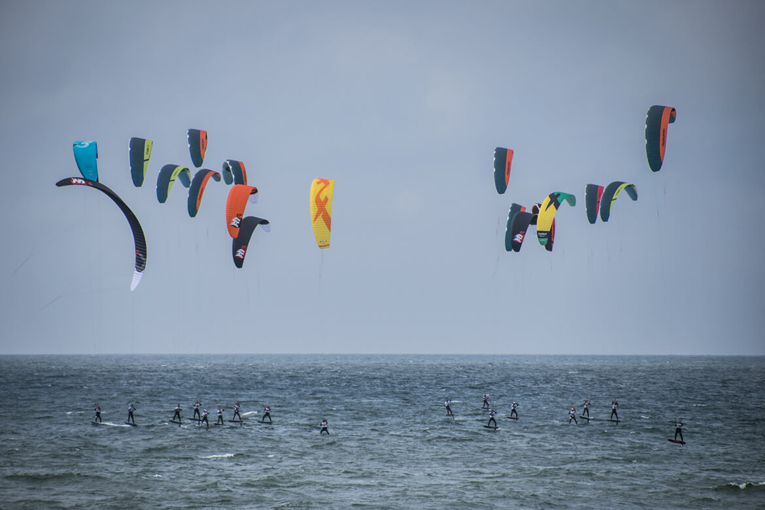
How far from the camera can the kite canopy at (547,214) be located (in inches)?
1665

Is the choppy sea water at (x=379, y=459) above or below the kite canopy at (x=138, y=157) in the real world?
below

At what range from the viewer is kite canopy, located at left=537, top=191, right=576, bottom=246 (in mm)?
42281

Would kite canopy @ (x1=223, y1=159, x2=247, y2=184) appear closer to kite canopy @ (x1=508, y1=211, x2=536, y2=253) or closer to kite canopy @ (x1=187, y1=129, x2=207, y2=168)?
kite canopy @ (x1=187, y1=129, x2=207, y2=168)

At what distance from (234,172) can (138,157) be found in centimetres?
536

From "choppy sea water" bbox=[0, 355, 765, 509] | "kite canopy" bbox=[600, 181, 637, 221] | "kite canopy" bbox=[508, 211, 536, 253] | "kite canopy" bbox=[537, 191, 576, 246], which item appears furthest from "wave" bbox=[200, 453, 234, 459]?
"kite canopy" bbox=[600, 181, 637, 221]

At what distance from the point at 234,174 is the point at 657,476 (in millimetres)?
27330

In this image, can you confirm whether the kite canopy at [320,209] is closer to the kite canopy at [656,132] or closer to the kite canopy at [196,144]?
the kite canopy at [196,144]

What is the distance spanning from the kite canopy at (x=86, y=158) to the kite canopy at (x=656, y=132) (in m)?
28.5

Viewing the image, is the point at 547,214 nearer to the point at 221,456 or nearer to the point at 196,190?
the point at 196,190

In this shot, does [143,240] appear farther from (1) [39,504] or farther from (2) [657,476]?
(2) [657,476]

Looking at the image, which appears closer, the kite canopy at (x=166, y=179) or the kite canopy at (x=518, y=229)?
the kite canopy at (x=166, y=179)

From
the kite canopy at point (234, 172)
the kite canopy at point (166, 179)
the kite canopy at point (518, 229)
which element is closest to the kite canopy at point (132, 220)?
the kite canopy at point (166, 179)

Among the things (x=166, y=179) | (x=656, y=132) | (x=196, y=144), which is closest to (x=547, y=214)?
(x=656, y=132)

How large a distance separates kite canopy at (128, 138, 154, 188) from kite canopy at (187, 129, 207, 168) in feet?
15.2
